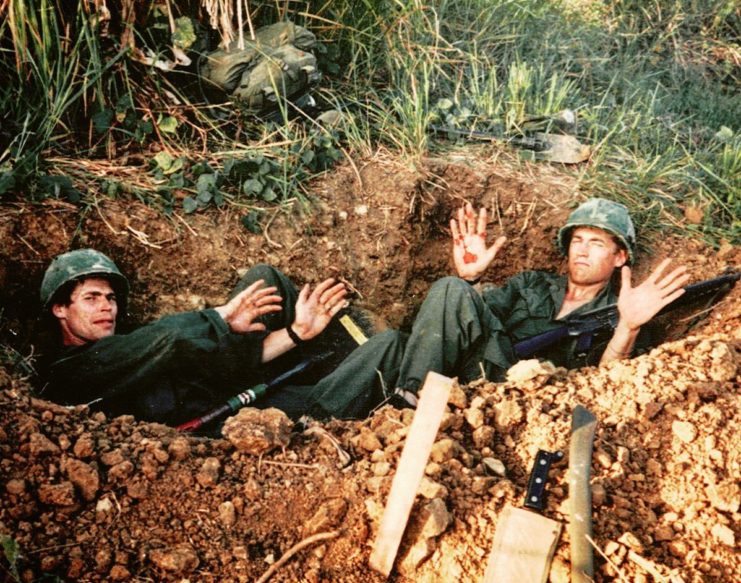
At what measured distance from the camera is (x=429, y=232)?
4.46m

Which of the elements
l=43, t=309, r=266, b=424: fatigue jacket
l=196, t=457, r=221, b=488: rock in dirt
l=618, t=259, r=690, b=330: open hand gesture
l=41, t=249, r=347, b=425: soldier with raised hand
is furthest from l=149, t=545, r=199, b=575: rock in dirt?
l=618, t=259, r=690, b=330: open hand gesture

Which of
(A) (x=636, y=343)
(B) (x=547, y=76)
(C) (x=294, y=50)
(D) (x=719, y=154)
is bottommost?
(A) (x=636, y=343)

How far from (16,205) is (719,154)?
451 cm

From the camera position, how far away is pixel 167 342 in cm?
326

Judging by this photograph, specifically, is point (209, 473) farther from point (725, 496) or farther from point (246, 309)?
point (725, 496)

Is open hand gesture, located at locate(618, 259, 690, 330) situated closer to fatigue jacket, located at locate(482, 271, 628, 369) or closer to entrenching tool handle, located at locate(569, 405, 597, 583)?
fatigue jacket, located at locate(482, 271, 628, 369)

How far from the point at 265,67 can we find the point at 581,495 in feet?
10.2

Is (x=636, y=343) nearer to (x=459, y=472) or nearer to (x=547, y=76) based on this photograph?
(x=459, y=472)

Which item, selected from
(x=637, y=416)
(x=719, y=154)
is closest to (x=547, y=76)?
(x=719, y=154)

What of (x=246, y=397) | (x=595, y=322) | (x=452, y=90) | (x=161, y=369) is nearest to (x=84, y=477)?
(x=161, y=369)

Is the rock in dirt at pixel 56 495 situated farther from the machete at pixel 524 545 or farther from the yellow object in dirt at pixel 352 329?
the yellow object in dirt at pixel 352 329

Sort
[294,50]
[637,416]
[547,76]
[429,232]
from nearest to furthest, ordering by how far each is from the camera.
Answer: [637,416] < [294,50] < [429,232] < [547,76]

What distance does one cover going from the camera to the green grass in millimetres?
3760

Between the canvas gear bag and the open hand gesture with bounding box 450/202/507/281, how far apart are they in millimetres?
1333
